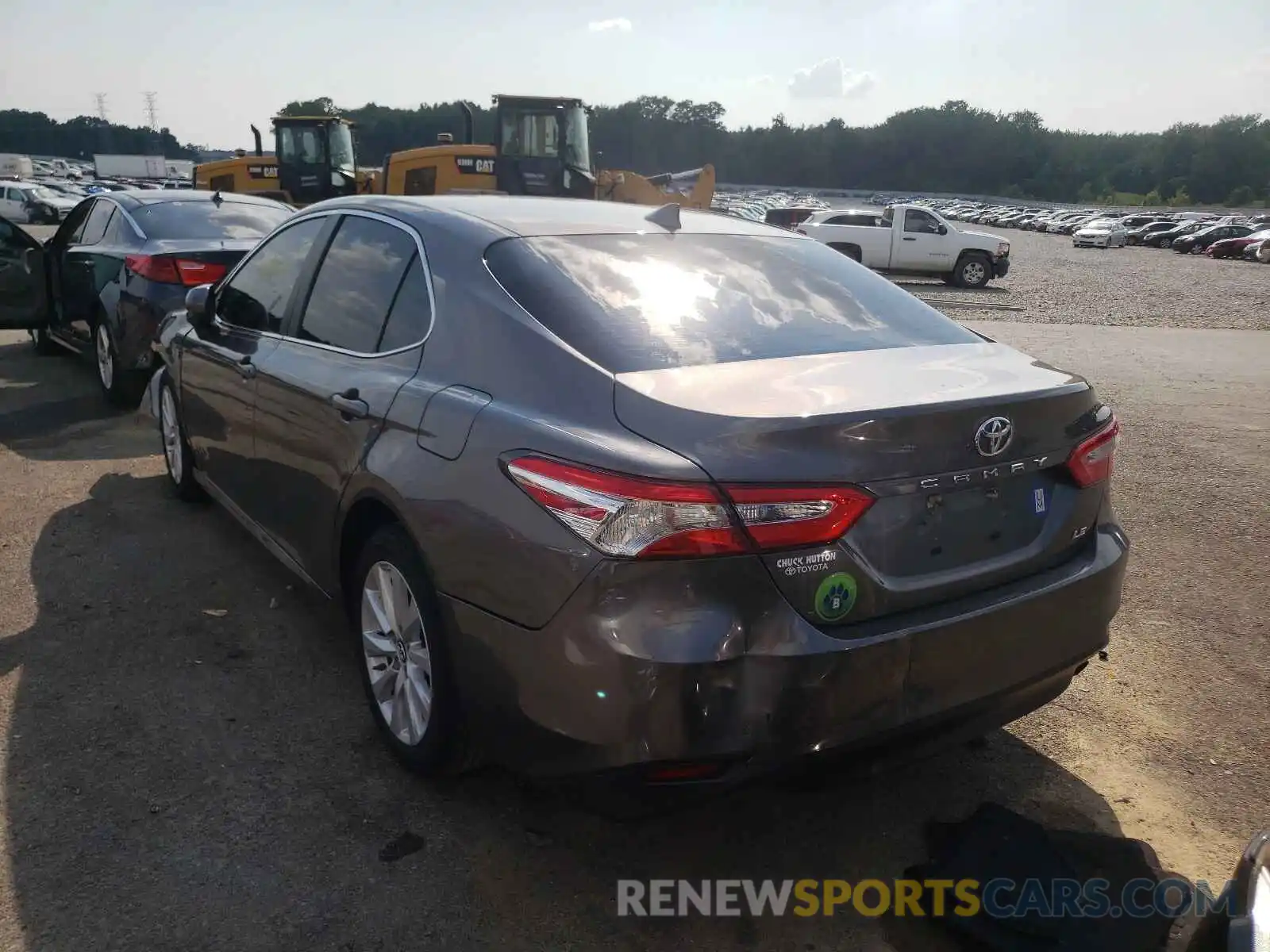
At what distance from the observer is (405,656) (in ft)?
9.82

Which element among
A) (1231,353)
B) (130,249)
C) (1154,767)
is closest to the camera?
(1154,767)

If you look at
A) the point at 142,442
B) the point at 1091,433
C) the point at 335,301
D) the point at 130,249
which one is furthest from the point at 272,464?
the point at 130,249

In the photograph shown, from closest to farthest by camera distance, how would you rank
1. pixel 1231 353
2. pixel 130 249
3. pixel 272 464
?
1. pixel 272 464
2. pixel 130 249
3. pixel 1231 353

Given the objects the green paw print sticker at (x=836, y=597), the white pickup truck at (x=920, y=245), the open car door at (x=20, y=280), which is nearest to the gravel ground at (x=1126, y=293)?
the white pickup truck at (x=920, y=245)

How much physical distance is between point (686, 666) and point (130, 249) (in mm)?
7031

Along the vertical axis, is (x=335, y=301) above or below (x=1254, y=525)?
above

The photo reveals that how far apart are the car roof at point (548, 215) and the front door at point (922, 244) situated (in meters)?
20.5

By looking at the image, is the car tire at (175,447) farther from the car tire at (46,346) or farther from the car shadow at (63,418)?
the car tire at (46,346)

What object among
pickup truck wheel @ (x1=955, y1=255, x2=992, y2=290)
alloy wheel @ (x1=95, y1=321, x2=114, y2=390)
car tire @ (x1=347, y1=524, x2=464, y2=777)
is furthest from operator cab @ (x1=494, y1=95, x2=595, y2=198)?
car tire @ (x1=347, y1=524, x2=464, y2=777)

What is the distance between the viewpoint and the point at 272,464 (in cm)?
384

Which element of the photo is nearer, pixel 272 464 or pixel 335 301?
pixel 335 301

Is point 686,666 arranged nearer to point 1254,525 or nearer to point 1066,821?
point 1066,821

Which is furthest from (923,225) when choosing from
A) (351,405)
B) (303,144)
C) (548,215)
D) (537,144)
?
(351,405)

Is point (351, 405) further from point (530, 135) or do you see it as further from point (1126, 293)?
point (1126, 293)
